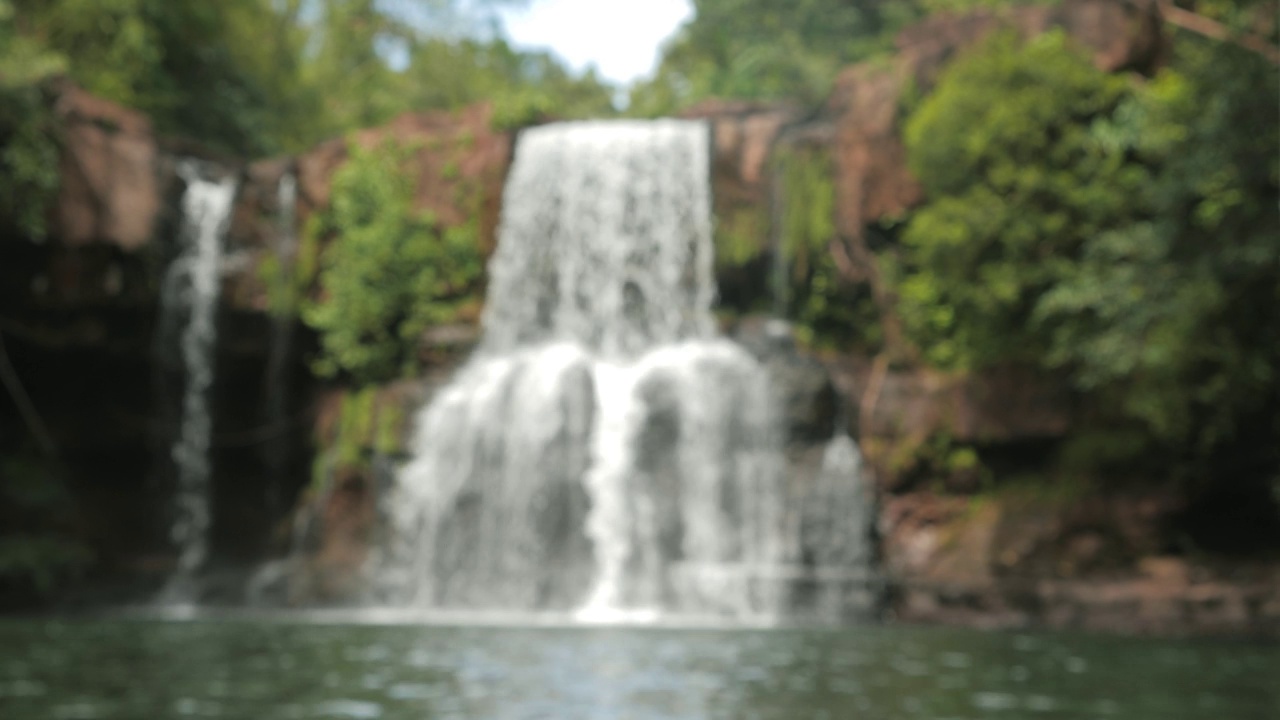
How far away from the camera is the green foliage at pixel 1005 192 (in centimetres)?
1445

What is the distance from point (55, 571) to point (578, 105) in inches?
883

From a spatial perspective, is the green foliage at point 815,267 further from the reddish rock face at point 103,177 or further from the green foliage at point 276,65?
the reddish rock face at point 103,177

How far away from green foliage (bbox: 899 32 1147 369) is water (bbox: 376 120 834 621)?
2520 mm

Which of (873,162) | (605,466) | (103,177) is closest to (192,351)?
(103,177)

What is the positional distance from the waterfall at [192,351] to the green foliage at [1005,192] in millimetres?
10303

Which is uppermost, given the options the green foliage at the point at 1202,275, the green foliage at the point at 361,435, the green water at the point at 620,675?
the green foliage at the point at 1202,275

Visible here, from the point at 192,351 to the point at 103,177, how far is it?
9.29ft

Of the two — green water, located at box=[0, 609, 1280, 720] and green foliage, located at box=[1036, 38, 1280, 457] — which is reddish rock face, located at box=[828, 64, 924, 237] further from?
green water, located at box=[0, 609, 1280, 720]

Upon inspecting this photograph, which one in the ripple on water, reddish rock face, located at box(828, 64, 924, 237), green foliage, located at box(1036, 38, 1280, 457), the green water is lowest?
the green water

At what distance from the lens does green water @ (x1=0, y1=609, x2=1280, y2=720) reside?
5.95 m

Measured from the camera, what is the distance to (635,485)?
611 inches

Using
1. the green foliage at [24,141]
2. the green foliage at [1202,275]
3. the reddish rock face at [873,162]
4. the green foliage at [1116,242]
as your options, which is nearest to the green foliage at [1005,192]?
the green foliage at [1116,242]

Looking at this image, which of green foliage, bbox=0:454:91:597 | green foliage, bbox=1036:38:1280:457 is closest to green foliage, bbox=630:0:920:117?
green foliage, bbox=0:454:91:597

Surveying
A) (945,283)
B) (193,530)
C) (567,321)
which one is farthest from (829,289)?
(193,530)
